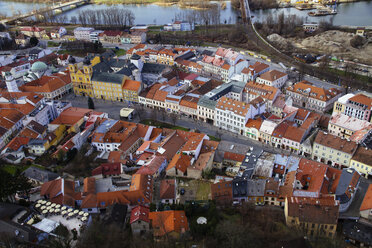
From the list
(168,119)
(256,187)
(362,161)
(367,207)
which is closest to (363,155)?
(362,161)

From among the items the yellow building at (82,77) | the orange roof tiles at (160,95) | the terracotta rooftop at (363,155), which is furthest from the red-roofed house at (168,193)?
the yellow building at (82,77)

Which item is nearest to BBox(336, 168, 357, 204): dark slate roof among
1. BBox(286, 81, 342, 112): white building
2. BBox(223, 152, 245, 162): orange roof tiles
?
BBox(223, 152, 245, 162): orange roof tiles

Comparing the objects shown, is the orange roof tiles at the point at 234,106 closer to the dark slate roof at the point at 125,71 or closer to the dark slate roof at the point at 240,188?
the dark slate roof at the point at 240,188

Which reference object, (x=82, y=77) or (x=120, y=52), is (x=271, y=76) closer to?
(x=82, y=77)

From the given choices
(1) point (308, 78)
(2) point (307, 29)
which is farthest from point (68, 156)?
(2) point (307, 29)

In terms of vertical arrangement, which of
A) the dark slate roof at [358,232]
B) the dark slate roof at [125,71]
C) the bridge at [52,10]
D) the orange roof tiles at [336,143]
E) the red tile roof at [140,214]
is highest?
the bridge at [52,10]

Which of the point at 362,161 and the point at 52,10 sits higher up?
the point at 52,10
